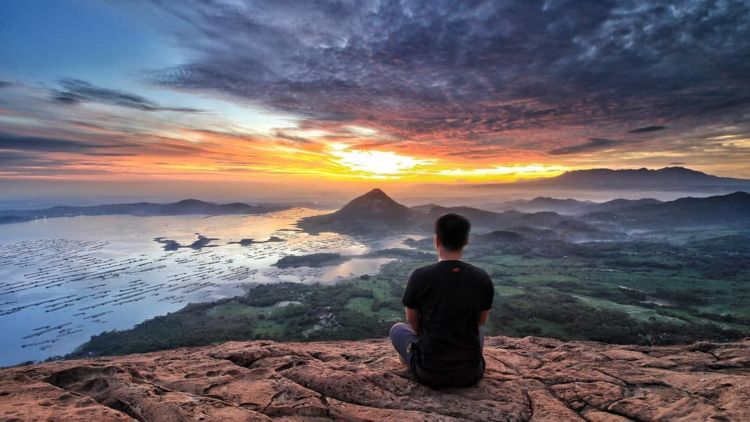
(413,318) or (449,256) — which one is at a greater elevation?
(449,256)

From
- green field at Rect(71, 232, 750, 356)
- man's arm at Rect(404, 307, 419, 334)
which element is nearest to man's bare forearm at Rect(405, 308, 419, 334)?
man's arm at Rect(404, 307, 419, 334)

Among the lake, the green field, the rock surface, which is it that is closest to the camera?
the rock surface

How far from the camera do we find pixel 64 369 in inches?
A: 232

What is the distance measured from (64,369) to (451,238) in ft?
24.7

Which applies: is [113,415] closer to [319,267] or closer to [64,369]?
[64,369]

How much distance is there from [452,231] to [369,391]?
3163 millimetres

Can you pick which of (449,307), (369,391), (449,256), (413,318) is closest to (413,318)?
(413,318)

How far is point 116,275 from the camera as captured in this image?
294ft

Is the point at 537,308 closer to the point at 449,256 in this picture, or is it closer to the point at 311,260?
the point at 449,256

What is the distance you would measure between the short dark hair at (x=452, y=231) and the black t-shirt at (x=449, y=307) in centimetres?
27

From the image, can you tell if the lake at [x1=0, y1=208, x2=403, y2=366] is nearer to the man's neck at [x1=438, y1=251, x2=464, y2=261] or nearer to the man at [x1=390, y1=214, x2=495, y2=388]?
the man at [x1=390, y1=214, x2=495, y2=388]

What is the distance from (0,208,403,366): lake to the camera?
57.8 metres

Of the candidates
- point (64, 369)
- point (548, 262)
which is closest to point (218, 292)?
point (64, 369)

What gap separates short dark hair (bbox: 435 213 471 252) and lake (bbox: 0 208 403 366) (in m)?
69.3
